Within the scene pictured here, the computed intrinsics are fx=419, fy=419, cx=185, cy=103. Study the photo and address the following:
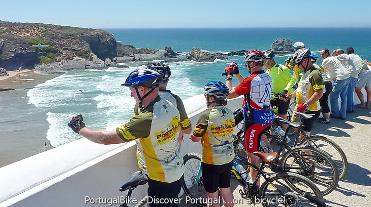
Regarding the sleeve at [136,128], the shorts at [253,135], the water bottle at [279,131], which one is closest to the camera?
the sleeve at [136,128]

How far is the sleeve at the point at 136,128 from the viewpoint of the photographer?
11.0 feet

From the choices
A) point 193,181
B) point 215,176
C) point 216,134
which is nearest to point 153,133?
point 216,134

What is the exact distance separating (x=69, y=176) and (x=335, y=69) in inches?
299

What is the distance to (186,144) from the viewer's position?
19.3ft

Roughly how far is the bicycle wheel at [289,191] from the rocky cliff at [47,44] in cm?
9367

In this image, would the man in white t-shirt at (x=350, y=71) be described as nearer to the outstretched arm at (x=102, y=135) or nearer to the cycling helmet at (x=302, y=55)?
the cycling helmet at (x=302, y=55)

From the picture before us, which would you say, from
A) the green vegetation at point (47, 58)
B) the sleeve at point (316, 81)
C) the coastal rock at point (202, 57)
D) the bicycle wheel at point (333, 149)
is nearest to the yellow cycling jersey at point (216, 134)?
the bicycle wheel at point (333, 149)

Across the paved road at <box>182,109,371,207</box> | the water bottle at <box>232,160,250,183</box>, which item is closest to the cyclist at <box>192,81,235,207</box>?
the water bottle at <box>232,160,250,183</box>

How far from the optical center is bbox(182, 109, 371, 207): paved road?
5602 mm

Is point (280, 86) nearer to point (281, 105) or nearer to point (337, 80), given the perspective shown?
point (281, 105)

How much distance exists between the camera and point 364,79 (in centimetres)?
1105

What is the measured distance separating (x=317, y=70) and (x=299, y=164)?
5.18ft

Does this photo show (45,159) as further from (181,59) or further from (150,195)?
(181,59)

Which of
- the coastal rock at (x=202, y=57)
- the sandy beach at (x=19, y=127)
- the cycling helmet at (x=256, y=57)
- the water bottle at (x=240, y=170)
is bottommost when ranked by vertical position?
the coastal rock at (x=202, y=57)
